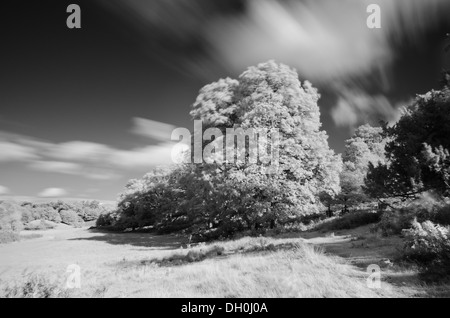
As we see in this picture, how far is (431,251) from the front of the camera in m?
8.27

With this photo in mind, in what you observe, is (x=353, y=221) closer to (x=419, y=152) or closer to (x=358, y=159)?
(x=419, y=152)

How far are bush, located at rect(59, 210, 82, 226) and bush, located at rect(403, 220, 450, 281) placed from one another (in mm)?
91964

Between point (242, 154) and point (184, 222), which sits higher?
point (242, 154)

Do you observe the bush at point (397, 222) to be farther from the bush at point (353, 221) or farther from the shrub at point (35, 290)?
the shrub at point (35, 290)

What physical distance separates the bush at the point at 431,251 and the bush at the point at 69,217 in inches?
3621

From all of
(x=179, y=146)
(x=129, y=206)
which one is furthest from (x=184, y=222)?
(x=179, y=146)

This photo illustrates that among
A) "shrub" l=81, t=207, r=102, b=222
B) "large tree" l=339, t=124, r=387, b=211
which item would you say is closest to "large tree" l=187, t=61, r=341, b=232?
"large tree" l=339, t=124, r=387, b=211

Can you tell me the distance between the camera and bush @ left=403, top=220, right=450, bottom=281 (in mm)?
7277

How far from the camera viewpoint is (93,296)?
6.94 m

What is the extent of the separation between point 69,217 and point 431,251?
96588mm

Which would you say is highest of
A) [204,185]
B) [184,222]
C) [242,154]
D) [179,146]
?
[179,146]

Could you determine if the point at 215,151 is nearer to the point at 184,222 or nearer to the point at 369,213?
the point at 369,213
